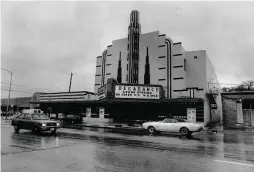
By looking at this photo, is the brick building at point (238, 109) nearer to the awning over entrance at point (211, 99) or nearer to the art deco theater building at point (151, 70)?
the awning over entrance at point (211, 99)

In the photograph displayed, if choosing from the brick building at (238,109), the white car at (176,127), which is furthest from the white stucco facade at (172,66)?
the white car at (176,127)

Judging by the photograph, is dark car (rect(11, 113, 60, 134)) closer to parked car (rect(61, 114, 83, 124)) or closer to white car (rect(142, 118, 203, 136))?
white car (rect(142, 118, 203, 136))

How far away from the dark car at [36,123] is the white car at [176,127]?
314 inches

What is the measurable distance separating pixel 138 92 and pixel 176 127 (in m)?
11.8

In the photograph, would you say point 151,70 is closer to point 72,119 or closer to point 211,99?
point 211,99

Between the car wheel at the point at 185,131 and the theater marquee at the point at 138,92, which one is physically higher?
the theater marquee at the point at 138,92

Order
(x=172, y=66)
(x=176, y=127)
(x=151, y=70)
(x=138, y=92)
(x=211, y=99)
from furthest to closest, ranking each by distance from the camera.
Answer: (x=151, y=70), (x=172, y=66), (x=211, y=99), (x=138, y=92), (x=176, y=127)

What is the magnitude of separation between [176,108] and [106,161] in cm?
2213

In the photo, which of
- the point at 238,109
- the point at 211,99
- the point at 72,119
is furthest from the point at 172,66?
the point at 72,119

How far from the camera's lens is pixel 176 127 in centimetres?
1677

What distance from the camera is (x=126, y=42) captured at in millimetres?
45031

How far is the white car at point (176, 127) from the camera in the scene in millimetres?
16156

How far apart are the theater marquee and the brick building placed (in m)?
9.04

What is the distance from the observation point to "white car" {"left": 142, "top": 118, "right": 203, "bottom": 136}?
636 inches
